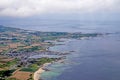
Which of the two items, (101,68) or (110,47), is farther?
(110,47)

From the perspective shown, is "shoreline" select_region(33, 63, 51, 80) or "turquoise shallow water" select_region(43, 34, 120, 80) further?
"turquoise shallow water" select_region(43, 34, 120, 80)

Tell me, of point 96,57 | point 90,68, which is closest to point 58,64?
point 90,68

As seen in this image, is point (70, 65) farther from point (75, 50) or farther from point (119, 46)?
point (119, 46)

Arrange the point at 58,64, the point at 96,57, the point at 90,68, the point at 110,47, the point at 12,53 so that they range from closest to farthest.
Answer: the point at 90,68 → the point at 58,64 → the point at 96,57 → the point at 12,53 → the point at 110,47

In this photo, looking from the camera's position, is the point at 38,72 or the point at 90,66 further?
the point at 90,66

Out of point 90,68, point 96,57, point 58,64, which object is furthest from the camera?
point 96,57

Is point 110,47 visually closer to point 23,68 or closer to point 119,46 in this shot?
point 119,46

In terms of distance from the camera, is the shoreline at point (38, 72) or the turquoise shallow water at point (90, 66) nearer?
the shoreline at point (38, 72)

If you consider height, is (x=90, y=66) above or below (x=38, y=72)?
above

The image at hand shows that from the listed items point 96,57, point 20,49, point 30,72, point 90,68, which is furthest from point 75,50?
point 30,72
